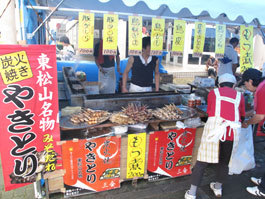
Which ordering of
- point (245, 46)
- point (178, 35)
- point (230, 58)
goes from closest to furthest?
point (178, 35) < point (245, 46) < point (230, 58)

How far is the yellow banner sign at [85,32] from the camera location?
332cm

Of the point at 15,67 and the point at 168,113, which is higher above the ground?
the point at 15,67

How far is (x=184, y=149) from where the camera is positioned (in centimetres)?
388

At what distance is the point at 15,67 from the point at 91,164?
180 cm

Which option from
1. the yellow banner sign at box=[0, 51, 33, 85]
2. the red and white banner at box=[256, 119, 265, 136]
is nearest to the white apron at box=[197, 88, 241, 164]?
the red and white banner at box=[256, 119, 265, 136]

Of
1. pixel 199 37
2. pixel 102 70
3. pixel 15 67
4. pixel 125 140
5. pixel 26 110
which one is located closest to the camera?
pixel 15 67

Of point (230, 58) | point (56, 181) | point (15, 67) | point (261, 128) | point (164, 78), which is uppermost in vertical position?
point (230, 58)

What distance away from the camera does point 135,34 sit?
3.65m

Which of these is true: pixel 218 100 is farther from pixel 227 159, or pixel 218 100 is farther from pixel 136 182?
pixel 136 182

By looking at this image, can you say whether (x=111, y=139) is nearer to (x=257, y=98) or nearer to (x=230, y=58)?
(x=257, y=98)

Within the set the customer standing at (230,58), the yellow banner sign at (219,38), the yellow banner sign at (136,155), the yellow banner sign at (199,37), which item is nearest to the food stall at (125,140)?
the yellow banner sign at (136,155)

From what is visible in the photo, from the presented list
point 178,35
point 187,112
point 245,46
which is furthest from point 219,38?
point 187,112

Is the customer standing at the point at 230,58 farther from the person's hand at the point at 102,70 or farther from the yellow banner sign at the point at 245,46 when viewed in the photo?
the person's hand at the point at 102,70

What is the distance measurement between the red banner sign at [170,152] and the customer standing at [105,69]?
3.53 m
